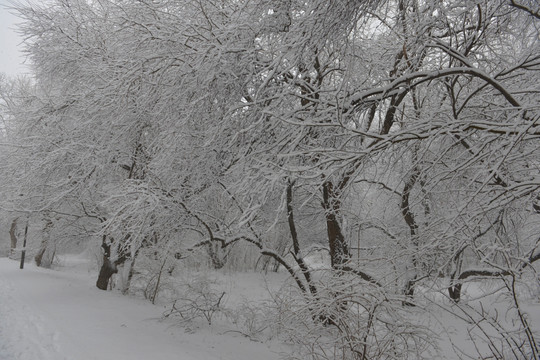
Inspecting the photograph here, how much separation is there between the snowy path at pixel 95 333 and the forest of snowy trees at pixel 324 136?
189 centimetres

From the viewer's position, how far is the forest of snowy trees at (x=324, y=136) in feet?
12.0

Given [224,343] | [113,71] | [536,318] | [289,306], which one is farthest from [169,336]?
[536,318]

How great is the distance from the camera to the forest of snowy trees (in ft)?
12.0

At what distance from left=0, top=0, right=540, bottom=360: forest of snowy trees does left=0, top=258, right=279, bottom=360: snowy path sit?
74.5 inches

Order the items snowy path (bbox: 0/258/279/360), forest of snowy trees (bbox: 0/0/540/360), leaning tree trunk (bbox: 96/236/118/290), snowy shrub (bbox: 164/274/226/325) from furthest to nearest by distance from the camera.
A: leaning tree trunk (bbox: 96/236/118/290), snowy shrub (bbox: 164/274/226/325), snowy path (bbox: 0/258/279/360), forest of snowy trees (bbox: 0/0/540/360)

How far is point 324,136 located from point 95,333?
228 inches

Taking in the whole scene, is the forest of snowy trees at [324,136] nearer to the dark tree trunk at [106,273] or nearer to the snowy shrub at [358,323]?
the snowy shrub at [358,323]

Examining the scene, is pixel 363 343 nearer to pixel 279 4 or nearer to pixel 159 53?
pixel 279 4

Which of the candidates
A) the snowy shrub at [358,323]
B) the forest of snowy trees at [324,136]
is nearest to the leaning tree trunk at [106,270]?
the forest of snowy trees at [324,136]

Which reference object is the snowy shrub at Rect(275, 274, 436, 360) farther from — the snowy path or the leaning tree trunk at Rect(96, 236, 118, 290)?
the leaning tree trunk at Rect(96, 236, 118, 290)

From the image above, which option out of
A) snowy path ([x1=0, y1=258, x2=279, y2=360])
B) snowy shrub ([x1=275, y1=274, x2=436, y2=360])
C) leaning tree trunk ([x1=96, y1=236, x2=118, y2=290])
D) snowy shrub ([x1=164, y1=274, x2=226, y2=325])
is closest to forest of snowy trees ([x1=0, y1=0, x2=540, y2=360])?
snowy shrub ([x1=275, y1=274, x2=436, y2=360])

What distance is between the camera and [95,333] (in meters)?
6.86

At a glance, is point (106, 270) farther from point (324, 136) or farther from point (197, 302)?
point (324, 136)

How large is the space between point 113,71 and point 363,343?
5.36 meters
